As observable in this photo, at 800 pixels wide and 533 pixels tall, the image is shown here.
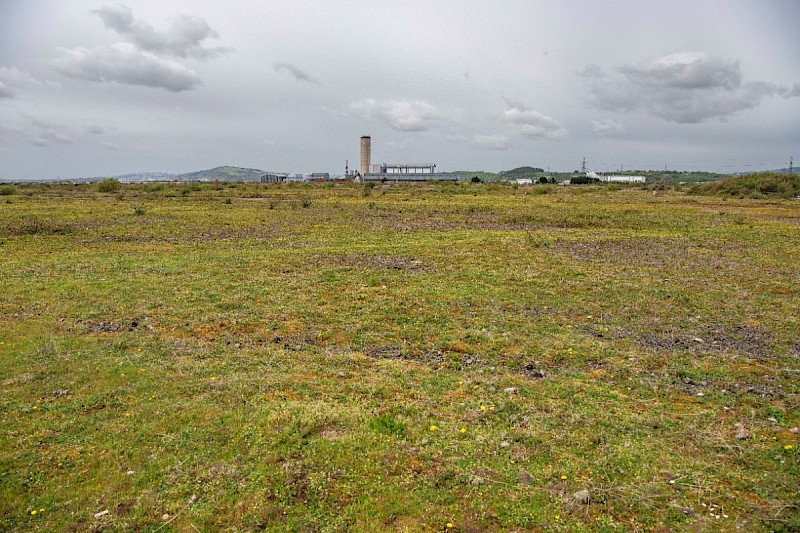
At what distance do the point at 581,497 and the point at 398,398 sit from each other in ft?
10.5

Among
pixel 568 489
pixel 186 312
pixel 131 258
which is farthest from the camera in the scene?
pixel 131 258

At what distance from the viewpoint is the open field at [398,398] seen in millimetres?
5395

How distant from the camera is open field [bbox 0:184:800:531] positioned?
5395 mm

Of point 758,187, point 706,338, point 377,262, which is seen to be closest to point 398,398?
point 706,338

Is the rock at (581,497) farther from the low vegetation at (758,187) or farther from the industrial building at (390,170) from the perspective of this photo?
the industrial building at (390,170)

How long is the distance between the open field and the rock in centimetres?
3

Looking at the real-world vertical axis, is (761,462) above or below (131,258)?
below

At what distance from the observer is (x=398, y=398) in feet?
25.7

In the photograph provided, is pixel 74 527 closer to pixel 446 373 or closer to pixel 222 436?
pixel 222 436

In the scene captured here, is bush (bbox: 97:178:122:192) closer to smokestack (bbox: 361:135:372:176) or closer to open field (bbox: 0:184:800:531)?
open field (bbox: 0:184:800:531)

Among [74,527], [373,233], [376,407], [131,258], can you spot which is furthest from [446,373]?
[373,233]

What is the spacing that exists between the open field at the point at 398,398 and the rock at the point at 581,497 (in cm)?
3

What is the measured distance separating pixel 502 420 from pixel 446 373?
1.89 meters

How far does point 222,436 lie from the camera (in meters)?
6.66
